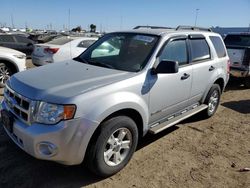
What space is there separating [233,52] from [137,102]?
6.53 meters

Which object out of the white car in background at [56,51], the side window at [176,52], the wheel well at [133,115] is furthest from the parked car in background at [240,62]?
the wheel well at [133,115]

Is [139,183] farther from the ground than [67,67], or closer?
closer

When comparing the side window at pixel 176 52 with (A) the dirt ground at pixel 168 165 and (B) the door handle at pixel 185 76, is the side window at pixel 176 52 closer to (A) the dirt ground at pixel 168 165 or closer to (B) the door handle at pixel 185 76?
(B) the door handle at pixel 185 76

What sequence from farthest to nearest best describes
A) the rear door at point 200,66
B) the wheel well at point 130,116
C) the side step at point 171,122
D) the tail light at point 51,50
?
the tail light at point 51,50 < the rear door at point 200,66 < the side step at point 171,122 < the wheel well at point 130,116

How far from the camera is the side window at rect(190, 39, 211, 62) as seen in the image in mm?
4855

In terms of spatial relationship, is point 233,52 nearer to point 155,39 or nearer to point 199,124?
point 199,124

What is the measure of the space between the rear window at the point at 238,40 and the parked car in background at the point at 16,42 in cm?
912

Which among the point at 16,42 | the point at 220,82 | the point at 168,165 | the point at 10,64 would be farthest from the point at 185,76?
the point at 16,42

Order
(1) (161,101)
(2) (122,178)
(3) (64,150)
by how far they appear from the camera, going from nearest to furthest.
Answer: (3) (64,150) < (2) (122,178) < (1) (161,101)

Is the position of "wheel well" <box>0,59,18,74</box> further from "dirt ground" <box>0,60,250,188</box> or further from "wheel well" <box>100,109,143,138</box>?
"wheel well" <box>100,109,143,138</box>

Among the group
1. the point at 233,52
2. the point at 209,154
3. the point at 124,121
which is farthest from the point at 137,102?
the point at 233,52

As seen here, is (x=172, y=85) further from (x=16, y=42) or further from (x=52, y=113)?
(x=16, y=42)

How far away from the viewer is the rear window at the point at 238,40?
31.9 ft

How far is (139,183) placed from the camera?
3408mm
